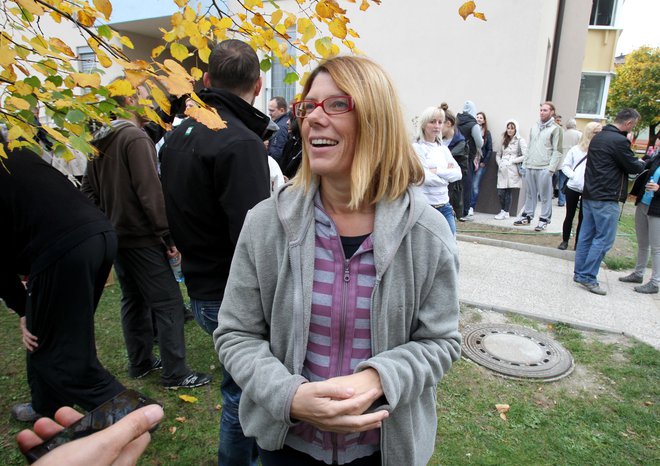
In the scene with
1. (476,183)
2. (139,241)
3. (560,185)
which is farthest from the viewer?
(560,185)

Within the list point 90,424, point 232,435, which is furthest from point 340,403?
point 232,435

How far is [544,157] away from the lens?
8.55 m

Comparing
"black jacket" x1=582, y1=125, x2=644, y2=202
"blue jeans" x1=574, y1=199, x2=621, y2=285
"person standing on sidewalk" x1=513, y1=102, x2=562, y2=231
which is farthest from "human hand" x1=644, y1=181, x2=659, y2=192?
"person standing on sidewalk" x1=513, y1=102, x2=562, y2=231

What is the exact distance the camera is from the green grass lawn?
2725mm

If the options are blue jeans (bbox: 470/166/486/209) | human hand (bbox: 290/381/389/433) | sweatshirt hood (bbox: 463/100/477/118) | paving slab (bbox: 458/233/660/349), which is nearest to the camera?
human hand (bbox: 290/381/389/433)

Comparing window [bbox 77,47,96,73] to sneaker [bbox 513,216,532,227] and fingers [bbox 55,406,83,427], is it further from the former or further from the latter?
sneaker [bbox 513,216,532,227]

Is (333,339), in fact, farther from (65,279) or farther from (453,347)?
(65,279)

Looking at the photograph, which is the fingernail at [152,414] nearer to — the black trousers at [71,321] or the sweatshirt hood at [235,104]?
the black trousers at [71,321]

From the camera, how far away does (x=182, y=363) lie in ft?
10.8

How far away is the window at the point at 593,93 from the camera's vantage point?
1764 centimetres

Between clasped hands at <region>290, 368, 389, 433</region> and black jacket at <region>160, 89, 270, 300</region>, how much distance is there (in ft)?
3.37

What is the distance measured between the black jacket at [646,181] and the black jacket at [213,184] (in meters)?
5.11

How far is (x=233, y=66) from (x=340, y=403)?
1773 mm

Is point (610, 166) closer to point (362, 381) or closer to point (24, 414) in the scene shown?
Result: point (362, 381)
